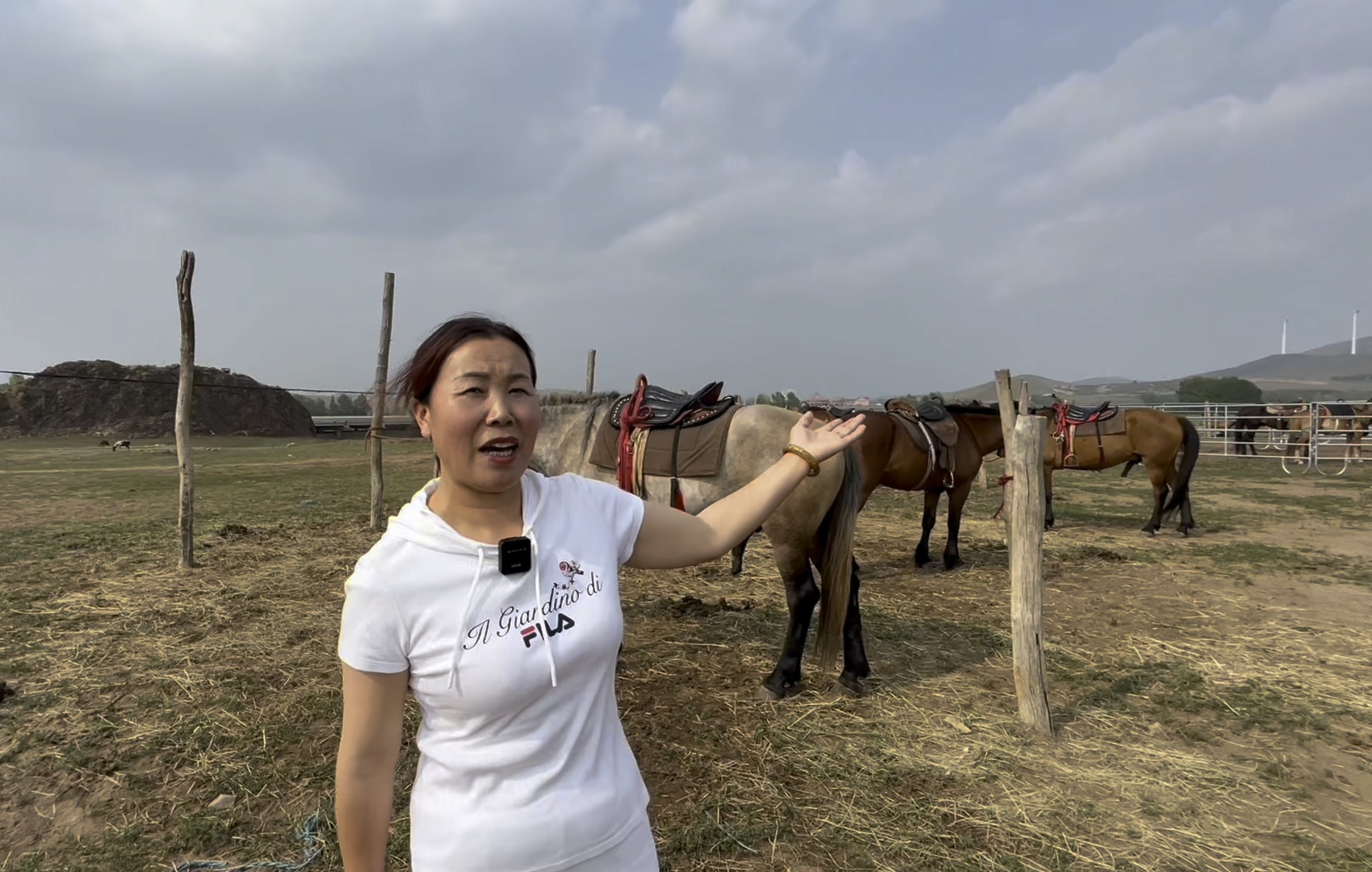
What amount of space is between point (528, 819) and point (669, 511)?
0.67 meters

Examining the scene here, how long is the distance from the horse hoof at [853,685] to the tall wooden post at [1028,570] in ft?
A: 2.90

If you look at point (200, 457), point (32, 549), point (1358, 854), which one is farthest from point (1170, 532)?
point (200, 457)

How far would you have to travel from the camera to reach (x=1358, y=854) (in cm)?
261

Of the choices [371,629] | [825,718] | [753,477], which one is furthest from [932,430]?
[371,629]

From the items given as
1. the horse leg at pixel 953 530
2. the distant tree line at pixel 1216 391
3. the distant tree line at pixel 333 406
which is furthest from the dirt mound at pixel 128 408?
the distant tree line at pixel 1216 391

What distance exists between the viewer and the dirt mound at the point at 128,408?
33.1 meters

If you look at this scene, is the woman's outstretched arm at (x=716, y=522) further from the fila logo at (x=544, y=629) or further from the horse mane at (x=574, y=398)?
the horse mane at (x=574, y=398)

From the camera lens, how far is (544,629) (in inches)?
44.7

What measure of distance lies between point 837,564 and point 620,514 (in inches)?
113

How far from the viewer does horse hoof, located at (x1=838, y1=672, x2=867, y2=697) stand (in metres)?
3.99

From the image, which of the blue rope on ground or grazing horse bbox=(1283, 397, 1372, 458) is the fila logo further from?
grazing horse bbox=(1283, 397, 1372, 458)

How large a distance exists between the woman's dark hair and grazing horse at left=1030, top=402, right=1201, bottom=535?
9250mm

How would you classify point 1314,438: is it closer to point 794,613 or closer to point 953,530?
point 953,530

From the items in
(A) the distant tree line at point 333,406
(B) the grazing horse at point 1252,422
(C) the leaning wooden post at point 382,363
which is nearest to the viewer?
(C) the leaning wooden post at point 382,363
